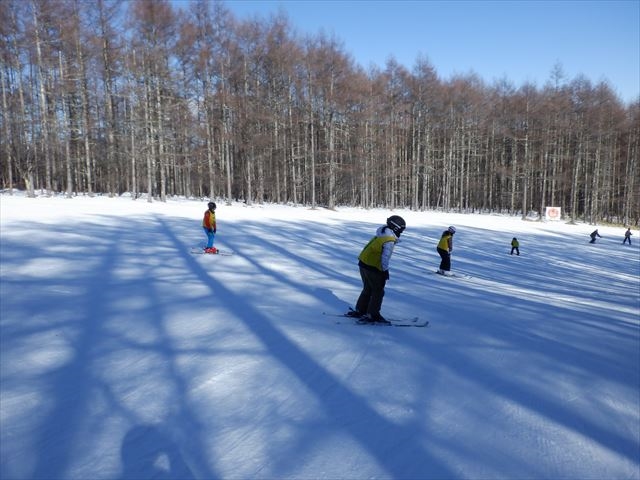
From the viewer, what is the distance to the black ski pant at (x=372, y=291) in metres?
5.57

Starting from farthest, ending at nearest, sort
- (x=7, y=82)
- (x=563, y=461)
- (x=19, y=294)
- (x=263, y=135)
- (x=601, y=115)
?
(x=601, y=115)
(x=263, y=135)
(x=7, y=82)
(x=19, y=294)
(x=563, y=461)

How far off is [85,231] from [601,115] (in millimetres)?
45211

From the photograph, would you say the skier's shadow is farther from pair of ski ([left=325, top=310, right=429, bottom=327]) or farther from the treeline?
the treeline

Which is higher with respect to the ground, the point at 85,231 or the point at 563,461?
the point at 85,231

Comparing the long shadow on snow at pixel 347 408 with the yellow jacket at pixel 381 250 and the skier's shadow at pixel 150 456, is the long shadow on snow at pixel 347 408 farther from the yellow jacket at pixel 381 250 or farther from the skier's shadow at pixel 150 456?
the yellow jacket at pixel 381 250

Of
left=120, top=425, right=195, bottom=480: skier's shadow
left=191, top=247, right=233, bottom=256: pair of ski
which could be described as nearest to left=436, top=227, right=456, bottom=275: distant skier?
left=191, top=247, right=233, bottom=256: pair of ski

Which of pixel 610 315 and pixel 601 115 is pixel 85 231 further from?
pixel 601 115

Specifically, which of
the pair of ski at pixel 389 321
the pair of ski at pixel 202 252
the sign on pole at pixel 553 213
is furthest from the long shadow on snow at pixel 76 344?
the sign on pole at pixel 553 213

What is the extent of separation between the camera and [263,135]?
29.0 meters

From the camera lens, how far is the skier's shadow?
256 centimetres

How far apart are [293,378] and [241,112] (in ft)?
95.3

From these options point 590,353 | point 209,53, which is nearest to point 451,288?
point 590,353

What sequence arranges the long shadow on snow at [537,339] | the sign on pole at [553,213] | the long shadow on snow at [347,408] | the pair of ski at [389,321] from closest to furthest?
1. the long shadow on snow at [347,408]
2. the long shadow on snow at [537,339]
3. the pair of ski at [389,321]
4. the sign on pole at [553,213]

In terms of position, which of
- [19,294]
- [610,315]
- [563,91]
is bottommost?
[610,315]
